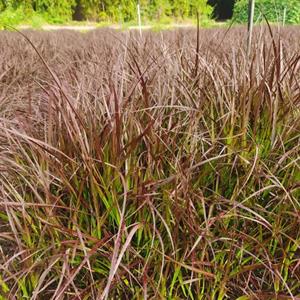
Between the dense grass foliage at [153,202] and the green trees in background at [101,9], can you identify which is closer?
the dense grass foliage at [153,202]

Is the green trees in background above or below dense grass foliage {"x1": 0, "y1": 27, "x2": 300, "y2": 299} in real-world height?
below

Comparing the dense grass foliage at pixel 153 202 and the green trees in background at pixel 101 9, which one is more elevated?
the dense grass foliage at pixel 153 202

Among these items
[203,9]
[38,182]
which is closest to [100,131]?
[38,182]

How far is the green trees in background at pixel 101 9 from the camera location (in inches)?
515

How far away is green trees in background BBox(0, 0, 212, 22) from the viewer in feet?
42.9

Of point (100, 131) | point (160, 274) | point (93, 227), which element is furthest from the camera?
point (100, 131)

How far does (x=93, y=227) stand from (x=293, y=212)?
57 cm

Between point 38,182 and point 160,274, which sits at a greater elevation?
point 38,182

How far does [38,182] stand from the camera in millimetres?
1303

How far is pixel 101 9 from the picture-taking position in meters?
13.9

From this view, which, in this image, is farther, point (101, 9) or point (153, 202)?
point (101, 9)

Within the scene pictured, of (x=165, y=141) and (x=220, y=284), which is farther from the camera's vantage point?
(x=165, y=141)

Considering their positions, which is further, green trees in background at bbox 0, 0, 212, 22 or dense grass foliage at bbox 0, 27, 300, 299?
green trees in background at bbox 0, 0, 212, 22

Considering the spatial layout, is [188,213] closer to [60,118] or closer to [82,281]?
[82,281]
